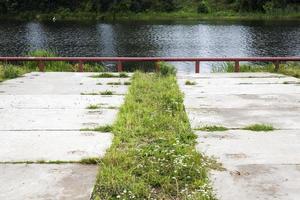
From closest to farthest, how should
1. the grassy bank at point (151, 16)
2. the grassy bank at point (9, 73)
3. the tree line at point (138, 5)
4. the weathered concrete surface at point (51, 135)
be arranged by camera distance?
the weathered concrete surface at point (51, 135) → the grassy bank at point (9, 73) → the grassy bank at point (151, 16) → the tree line at point (138, 5)

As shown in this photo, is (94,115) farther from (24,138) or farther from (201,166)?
(201,166)

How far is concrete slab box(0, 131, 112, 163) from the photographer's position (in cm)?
651

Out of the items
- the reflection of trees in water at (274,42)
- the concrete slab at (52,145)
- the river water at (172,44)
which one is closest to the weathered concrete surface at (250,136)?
the concrete slab at (52,145)

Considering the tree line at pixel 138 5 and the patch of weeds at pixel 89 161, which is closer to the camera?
the patch of weeds at pixel 89 161

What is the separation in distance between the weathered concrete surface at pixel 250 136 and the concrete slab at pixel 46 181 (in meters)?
1.52

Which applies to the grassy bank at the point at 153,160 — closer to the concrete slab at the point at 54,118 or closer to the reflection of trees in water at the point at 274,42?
the concrete slab at the point at 54,118

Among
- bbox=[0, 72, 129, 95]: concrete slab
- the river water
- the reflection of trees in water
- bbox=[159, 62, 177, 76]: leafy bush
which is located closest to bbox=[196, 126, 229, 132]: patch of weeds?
bbox=[0, 72, 129, 95]: concrete slab

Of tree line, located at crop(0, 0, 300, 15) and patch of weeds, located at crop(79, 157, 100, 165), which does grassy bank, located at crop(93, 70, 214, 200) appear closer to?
patch of weeds, located at crop(79, 157, 100, 165)

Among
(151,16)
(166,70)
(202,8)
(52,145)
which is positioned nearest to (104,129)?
(52,145)

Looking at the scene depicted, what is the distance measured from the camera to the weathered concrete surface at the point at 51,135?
5.52 metres

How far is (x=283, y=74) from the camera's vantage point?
50.2 feet

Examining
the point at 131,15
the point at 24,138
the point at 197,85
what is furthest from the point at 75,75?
the point at 131,15

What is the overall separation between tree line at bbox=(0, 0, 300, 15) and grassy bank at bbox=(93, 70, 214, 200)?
209ft

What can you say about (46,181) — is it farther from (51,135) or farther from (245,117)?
(245,117)
